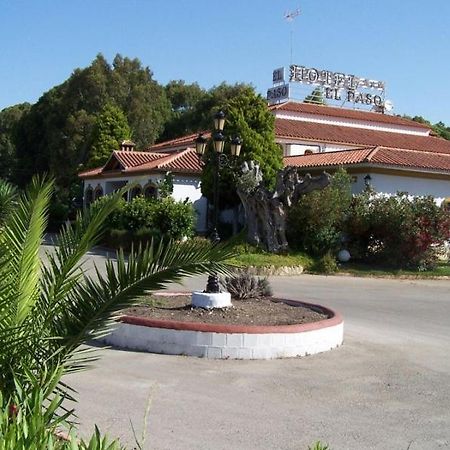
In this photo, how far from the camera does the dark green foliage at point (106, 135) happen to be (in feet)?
155

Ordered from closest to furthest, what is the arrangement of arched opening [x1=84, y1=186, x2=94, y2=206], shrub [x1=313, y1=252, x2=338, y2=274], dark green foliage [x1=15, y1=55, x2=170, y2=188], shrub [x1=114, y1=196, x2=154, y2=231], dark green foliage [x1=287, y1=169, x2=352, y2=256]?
shrub [x1=313, y1=252, x2=338, y2=274]
dark green foliage [x1=287, y1=169, x2=352, y2=256]
shrub [x1=114, y1=196, x2=154, y2=231]
arched opening [x1=84, y1=186, x2=94, y2=206]
dark green foliage [x1=15, y1=55, x2=170, y2=188]

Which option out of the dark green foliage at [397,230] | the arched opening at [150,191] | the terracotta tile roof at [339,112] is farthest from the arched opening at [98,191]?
the dark green foliage at [397,230]

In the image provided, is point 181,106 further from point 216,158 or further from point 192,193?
point 216,158

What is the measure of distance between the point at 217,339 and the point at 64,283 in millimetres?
4729

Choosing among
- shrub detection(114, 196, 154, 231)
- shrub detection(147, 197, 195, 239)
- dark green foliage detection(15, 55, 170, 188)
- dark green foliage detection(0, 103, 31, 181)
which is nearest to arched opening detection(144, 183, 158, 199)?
shrub detection(114, 196, 154, 231)

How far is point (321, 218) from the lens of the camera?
23.6 meters

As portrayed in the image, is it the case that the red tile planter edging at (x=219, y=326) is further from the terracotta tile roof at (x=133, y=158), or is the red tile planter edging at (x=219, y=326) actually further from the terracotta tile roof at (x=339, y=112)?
the terracotta tile roof at (x=339, y=112)

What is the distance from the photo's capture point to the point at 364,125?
1790 inches

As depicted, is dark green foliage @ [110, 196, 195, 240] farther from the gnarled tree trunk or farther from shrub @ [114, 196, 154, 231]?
the gnarled tree trunk

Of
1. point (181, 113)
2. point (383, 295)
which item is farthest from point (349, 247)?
point (181, 113)

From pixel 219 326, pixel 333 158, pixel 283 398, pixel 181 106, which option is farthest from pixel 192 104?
pixel 283 398

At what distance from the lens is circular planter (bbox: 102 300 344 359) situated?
902cm

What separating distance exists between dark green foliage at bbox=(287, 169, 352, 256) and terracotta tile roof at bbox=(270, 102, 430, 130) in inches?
740

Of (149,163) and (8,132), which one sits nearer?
(149,163)
